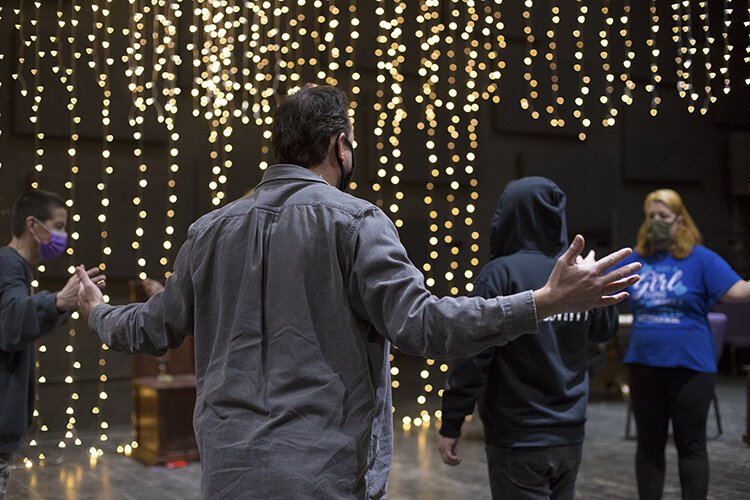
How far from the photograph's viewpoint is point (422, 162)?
24.6 ft

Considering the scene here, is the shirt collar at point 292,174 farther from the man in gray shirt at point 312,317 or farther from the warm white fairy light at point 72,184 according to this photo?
the warm white fairy light at point 72,184

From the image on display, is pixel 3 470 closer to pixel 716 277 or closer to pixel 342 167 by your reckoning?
pixel 342 167

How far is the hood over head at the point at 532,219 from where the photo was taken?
8.79 feet

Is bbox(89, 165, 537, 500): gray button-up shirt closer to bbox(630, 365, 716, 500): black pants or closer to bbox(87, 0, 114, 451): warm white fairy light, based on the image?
bbox(630, 365, 716, 500): black pants

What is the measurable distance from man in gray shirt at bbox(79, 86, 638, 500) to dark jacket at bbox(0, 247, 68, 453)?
1.23 m

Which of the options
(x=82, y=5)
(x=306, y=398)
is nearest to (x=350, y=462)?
(x=306, y=398)

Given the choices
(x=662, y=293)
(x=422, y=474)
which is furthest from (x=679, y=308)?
(x=422, y=474)

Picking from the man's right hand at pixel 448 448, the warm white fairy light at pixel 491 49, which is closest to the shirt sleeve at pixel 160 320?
the man's right hand at pixel 448 448

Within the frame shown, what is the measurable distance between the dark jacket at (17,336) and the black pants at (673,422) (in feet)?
7.30

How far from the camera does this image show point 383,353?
1.65 meters

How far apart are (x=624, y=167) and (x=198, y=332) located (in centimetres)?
765

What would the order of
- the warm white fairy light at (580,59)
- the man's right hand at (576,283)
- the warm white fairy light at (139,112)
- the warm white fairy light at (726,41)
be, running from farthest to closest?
the warm white fairy light at (580,59), the warm white fairy light at (139,112), the warm white fairy light at (726,41), the man's right hand at (576,283)

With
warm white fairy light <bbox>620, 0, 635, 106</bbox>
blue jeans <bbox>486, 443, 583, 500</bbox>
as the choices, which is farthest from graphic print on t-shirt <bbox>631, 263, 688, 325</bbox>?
warm white fairy light <bbox>620, 0, 635, 106</bbox>

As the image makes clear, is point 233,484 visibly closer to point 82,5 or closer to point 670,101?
point 82,5
